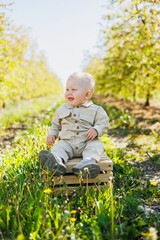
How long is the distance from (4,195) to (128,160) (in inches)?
92.5

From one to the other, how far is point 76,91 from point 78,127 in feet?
1.44

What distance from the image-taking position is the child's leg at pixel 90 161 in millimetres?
2158

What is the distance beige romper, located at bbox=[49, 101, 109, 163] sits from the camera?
2.64 m

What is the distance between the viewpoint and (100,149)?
8.32ft

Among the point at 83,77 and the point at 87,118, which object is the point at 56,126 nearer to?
the point at 87,118

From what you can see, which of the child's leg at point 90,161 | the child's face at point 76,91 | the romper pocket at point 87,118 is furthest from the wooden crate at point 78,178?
the child's face at point 76,91

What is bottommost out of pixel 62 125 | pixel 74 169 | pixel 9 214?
pixel 9 214

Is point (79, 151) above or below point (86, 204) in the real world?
above

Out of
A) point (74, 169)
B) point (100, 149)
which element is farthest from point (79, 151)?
point (74, 169)

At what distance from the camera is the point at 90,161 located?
2.24 meters

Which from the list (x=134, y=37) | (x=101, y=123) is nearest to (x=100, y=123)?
(x=101, y=123)

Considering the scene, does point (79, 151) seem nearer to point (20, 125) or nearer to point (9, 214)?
point (9, 214)

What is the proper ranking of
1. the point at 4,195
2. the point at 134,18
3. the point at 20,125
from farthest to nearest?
the point at 20,125
the point at 134,18
the point at 4,195

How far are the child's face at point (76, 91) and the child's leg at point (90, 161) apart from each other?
1.79 ft
